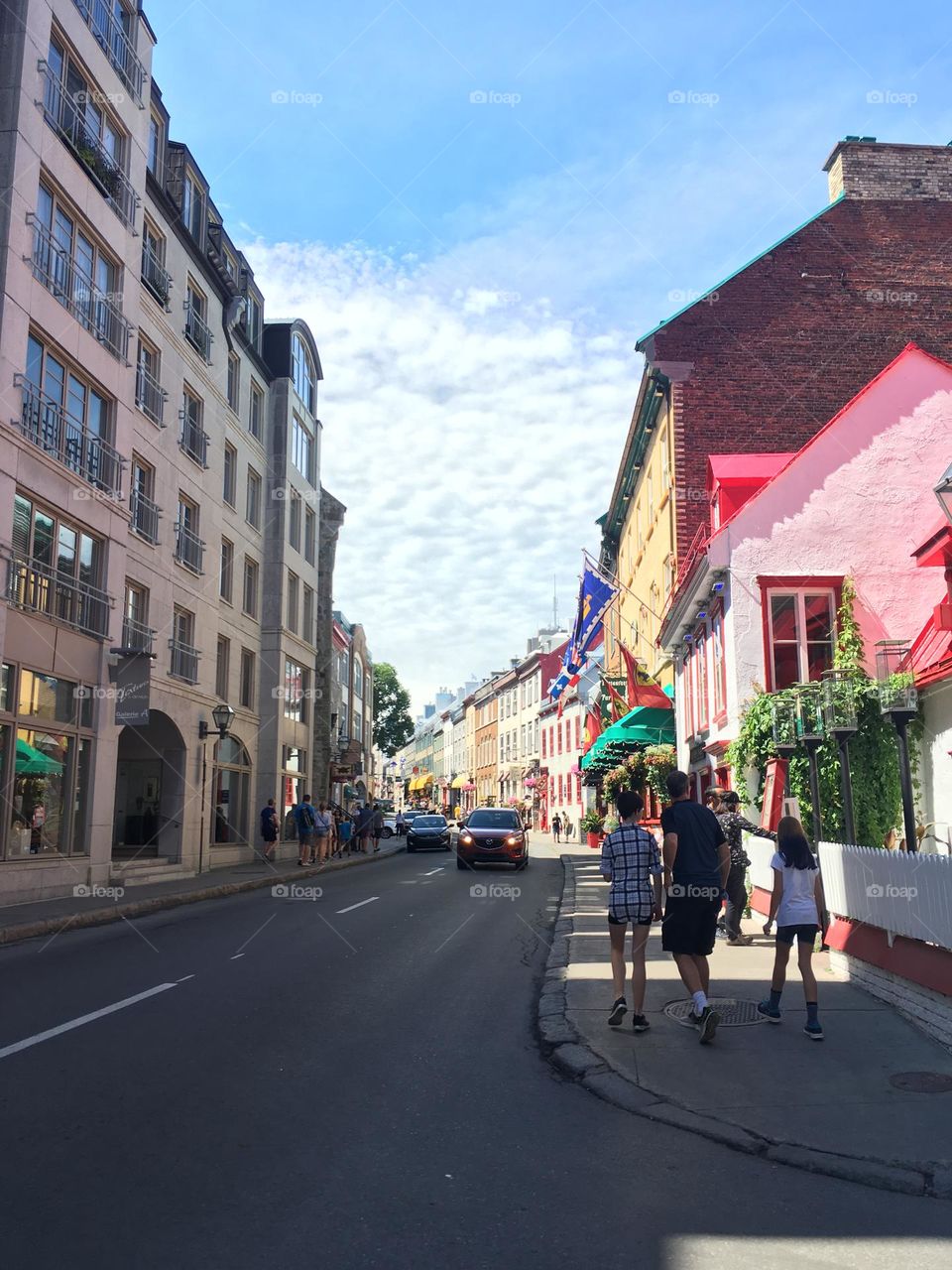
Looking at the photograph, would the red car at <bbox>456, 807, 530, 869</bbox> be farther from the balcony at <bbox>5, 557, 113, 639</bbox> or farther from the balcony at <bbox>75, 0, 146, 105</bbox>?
the balcony at <bbox>75, 0, 146, 105</bbox>

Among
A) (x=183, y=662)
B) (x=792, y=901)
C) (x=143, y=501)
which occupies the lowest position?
(x=792, y=901)

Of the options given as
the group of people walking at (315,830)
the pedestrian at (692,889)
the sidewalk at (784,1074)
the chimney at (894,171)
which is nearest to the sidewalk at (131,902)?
the group of people walking at (315,830)

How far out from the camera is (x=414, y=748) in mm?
151125

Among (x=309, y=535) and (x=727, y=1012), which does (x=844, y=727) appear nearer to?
(x=727, y=1012)

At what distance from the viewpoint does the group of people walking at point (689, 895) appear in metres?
7.49

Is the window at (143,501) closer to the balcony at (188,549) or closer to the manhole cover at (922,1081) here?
the balcony at (188,549)

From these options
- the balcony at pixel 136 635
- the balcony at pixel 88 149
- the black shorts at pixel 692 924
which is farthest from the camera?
the balcony at pixel 136 635

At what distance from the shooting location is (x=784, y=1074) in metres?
6.43

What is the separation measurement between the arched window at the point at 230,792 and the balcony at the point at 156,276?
11088mm

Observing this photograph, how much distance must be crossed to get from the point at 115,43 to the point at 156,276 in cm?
471

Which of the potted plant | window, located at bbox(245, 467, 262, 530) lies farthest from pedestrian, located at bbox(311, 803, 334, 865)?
the potted plant

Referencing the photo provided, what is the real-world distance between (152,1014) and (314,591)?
31890 millimetres

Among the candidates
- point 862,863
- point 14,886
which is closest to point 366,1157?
point 862,863

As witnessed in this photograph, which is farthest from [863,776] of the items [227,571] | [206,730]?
[227,571]
